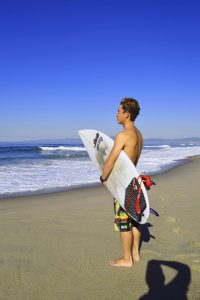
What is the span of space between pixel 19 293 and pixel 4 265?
2.01 ft

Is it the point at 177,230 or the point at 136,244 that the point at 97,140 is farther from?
the point at 177,230

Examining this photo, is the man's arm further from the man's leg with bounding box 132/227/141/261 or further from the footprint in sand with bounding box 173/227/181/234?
the footprint in sand with bounding box 173/227/181/234

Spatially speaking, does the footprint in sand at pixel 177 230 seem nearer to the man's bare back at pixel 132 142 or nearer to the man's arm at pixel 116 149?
the man's bare back at pixel 132 142

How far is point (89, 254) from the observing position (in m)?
3.59

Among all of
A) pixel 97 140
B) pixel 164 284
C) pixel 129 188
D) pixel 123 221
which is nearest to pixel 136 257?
pixel 123 221

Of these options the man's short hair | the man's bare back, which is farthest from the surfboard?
the man's short hair

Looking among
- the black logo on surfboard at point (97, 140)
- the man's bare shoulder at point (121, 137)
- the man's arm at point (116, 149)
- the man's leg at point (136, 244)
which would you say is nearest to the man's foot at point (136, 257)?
the man's leg at point (136, 244)

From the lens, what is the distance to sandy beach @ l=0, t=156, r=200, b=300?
2.80 m

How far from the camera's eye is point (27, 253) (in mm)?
3590

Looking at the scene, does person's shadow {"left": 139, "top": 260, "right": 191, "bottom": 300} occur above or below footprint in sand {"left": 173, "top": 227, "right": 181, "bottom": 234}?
above

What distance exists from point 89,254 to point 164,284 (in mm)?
967

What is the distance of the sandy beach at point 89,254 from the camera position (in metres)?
2.80

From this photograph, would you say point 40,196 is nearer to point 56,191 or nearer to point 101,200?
point 56,191

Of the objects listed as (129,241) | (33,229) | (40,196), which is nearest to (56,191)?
(40,196)
